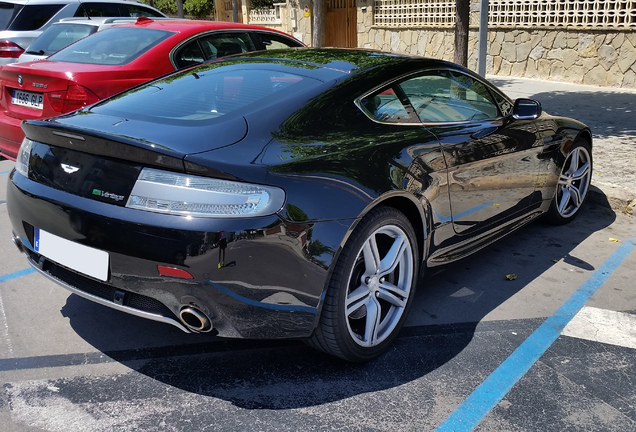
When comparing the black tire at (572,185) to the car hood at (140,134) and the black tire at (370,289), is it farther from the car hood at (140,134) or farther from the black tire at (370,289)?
the car hood at (140,134)

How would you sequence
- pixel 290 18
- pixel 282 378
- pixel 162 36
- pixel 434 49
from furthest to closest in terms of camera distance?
pixel 290 18, pixel 434 49, pixel 162 36, pixel 282 378

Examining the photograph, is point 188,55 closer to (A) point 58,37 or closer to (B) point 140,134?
(A) point 58,37

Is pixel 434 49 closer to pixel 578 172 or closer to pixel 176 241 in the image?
→ pixel 578 172

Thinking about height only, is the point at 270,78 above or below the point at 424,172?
above

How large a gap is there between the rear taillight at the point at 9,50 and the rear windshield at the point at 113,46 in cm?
328

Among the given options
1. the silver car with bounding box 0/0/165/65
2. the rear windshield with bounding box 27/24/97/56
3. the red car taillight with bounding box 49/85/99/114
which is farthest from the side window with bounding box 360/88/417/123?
the silver car with bounding box 0/0/165/65

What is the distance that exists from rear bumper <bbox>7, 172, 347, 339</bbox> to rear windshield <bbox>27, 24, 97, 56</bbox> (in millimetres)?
5308

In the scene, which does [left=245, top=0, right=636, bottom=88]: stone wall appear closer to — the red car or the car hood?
the red car

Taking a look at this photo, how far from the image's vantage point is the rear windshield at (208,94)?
309 cm

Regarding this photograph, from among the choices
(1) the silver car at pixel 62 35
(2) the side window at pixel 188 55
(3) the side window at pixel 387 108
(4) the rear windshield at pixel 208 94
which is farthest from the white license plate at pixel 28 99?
(3) the side window at pixel 387 108

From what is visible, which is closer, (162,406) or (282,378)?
(162,406)

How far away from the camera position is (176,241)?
256 centimetres

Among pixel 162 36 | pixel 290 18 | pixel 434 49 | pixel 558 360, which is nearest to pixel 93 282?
pixel 558 360

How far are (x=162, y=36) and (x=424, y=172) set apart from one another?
3.82 metres
